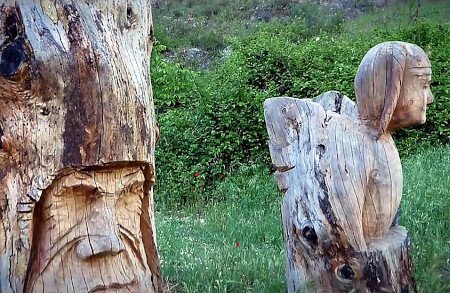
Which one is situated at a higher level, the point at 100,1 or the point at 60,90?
the point at 100,1

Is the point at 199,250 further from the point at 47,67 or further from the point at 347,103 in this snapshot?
the point at 47,67

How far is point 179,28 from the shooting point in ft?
50.6

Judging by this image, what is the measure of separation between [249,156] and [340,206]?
17.6ft

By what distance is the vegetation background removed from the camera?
4.26m

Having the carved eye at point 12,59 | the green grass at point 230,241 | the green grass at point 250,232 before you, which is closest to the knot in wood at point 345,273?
the green grass at point 250,232

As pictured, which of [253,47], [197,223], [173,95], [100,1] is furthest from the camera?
[173,95]

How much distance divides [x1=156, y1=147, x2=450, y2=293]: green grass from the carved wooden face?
25.1 inches

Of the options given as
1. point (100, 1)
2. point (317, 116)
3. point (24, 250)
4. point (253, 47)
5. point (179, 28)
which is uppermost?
point (179, 28)

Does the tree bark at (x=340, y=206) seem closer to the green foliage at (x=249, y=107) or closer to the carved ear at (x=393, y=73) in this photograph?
the carved ear at (x=393, y=73)

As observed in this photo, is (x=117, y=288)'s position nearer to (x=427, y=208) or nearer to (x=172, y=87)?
(x=427, y=208)

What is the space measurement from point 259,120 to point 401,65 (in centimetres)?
527

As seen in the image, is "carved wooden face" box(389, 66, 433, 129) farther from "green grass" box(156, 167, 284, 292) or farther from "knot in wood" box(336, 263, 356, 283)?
"green grass" box(156, 167, 284, 292)

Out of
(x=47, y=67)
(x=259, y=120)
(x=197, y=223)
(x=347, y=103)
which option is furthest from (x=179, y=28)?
(x=47, y=67)

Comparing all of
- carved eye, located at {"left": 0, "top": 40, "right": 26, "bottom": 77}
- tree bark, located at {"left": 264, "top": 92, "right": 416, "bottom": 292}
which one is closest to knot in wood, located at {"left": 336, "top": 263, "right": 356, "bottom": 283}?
tree bark, located at {"left": 264, "top": 92, "right": 416, "bottom": 292}
